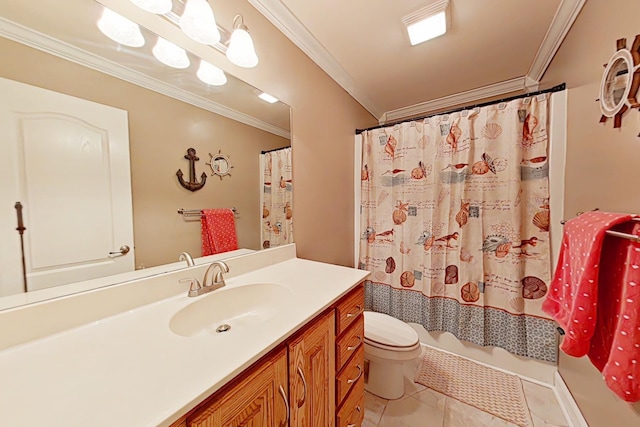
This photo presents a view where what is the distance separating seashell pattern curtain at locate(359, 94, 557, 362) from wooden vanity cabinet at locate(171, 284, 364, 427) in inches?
39.5

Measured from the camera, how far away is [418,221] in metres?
1.89

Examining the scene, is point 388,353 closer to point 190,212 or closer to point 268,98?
point 190,212

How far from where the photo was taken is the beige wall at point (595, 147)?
2.72 ft

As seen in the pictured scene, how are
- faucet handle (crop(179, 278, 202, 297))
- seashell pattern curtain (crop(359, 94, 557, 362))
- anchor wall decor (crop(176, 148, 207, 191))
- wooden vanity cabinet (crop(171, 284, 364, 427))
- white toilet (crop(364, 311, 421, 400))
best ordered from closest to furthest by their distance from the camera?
wooden vanity cabinet (crop(171, 284, 364, 427)) < faucet handle (crop(179, 278, 202, 297)) < anchor wall decor (crop(176, 148, 207, 191)) < white toilet (crop(364, 311, 421, 400)) < seashell pattern curtain (crop(359, 94, 557, 362))

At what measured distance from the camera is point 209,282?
954mm

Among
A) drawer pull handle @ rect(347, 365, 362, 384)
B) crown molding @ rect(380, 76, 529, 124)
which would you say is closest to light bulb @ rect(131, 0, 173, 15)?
drawer pull handle @ rect(347, 365, 362, 384)

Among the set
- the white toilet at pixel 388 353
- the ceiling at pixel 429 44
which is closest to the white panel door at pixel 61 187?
the ceiling at pixel 429 44

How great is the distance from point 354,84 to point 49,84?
1.94 meters

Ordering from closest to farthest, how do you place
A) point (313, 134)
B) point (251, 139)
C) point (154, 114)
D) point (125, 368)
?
point (125, 368) < point (154, 114) < point (251, 139) < point (313, 134)

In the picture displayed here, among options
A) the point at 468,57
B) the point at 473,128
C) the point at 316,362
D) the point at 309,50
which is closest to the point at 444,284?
the point at 473,128

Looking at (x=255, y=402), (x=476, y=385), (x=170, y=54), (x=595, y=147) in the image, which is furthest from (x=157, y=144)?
(x=476, y=385)

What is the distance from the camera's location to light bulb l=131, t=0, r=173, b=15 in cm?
79

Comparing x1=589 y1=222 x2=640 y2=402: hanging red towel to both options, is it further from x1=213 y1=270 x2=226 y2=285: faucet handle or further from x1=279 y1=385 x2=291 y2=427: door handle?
x1=213 y1=270 x2=226 y2=285: faucet handle

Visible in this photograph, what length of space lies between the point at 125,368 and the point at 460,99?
9.72ft
